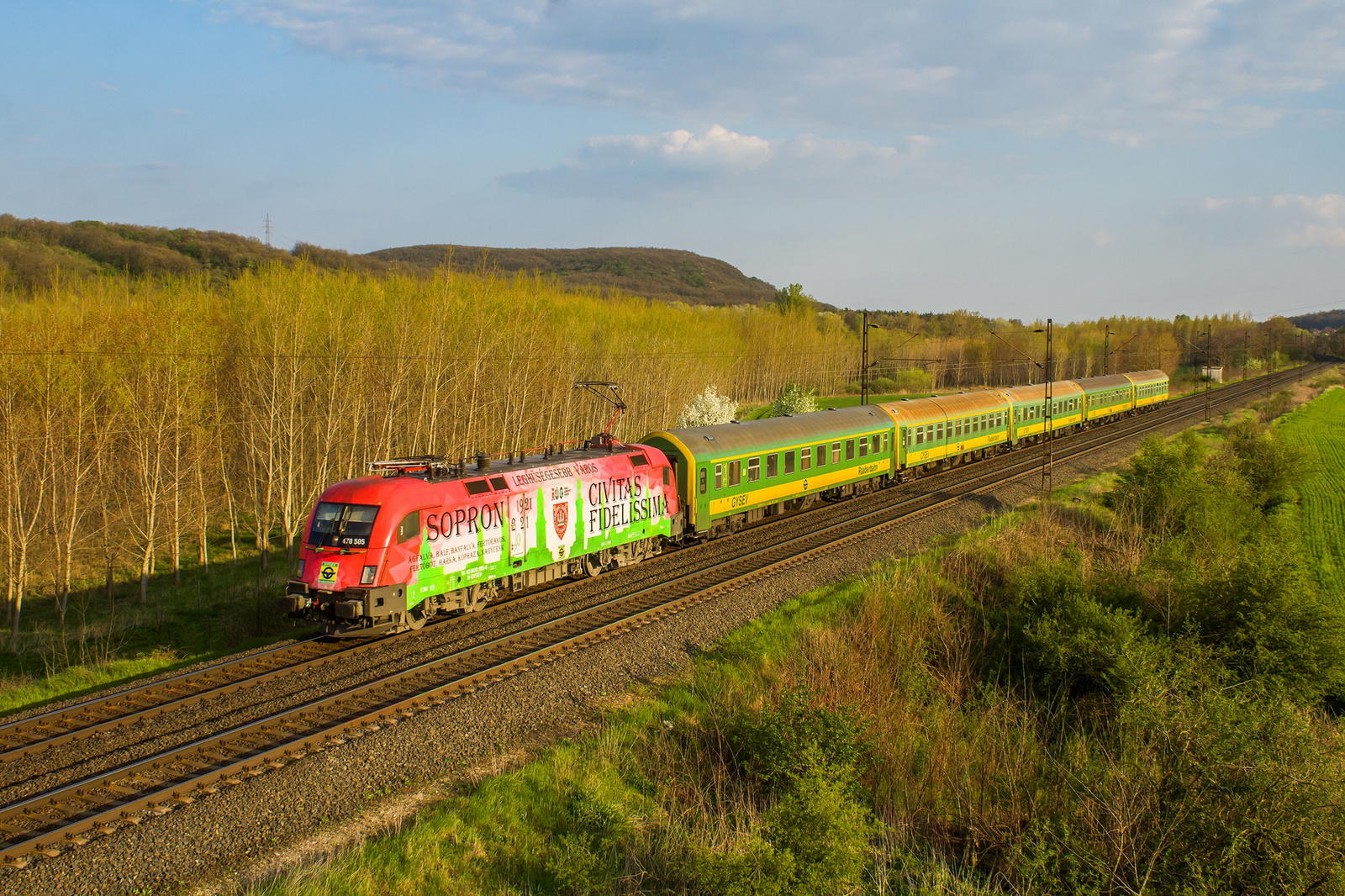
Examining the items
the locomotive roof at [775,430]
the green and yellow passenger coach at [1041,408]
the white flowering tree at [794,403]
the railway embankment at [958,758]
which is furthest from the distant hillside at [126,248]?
the railway embankment at [958,758]

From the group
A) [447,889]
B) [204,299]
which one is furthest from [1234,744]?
[204,299]

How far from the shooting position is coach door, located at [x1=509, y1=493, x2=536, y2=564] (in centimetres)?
1622

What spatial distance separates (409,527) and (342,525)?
1.22 m

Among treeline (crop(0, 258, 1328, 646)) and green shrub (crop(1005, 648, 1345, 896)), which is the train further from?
green shrub (crop(1005, 648, 1345, 896))

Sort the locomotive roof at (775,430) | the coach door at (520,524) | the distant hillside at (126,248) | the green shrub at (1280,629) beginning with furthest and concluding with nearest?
the distant hillside at (126,248)
the locomotive roof at (775,430)
the coach door at (520,524)
the green shrub at (1280,629)

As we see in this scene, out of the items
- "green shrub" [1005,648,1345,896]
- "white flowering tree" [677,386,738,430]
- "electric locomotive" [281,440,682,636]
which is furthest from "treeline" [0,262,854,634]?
"green shrub" [1005,648,1345,896]

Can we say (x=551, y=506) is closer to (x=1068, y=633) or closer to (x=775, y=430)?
(x=775, y=430)

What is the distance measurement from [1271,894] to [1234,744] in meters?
1.89

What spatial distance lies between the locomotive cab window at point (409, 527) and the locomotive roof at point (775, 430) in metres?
8.85

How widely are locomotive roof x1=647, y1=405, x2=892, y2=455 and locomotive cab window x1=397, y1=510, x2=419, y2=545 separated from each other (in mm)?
8846

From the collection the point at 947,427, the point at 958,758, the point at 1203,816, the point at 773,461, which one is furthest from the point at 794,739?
the point at 947,427

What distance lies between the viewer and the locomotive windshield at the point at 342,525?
1391 centimetres

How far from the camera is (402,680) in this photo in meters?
12.7

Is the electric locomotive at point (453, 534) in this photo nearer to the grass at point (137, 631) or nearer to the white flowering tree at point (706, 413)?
the grass at point (137, 631)
